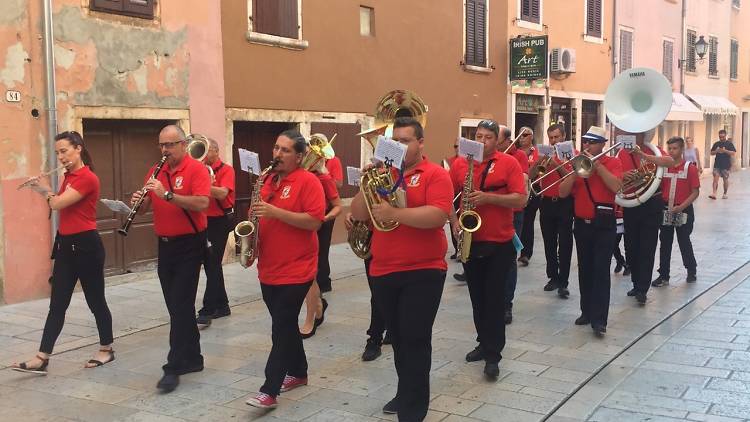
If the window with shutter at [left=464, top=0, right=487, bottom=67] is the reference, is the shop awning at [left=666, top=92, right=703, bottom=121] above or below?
below

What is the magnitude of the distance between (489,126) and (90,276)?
3172 millimetres

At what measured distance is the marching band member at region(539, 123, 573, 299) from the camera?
815 centimetres

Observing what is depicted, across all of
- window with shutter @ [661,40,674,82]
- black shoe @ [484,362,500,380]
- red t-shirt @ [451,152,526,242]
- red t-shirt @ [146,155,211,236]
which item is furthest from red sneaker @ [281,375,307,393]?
window with shutter @ [661,40,674,82]

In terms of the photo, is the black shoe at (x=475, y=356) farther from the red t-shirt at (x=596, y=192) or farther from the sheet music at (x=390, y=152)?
the sheet music at (x=390, y=152)

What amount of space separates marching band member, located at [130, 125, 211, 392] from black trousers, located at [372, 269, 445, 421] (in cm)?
159

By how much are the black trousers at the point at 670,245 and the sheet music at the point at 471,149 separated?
4.45 metres

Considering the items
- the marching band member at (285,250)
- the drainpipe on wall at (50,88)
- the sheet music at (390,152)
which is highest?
the drainpipe on wall at (50,88)

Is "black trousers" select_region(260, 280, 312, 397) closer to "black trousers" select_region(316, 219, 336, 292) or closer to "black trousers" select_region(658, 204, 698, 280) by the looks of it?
"black trousers" select_region(316, 219, 336, 292)

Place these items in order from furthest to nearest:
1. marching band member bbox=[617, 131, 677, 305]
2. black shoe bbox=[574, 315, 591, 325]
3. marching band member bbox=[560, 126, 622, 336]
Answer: marching band member bbox=[617, 131, 677, 305] → black shoe bbox=[574, 315, 591, 325] → marching band member bbox=[560, 126, 622, 336]

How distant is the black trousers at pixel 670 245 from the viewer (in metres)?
8.90

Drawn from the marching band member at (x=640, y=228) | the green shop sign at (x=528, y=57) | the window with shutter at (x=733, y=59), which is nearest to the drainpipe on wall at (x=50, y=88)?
the marching band member at (x=640, y=228)

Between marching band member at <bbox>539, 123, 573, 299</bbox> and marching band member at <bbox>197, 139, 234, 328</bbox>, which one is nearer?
marching band member at <bbox>197, 139, 234, 328</bbox>

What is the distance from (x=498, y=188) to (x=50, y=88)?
17.9 ft

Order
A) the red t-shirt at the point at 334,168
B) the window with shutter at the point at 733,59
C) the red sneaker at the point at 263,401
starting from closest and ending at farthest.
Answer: the red sneaker at the point at 263,401
the red t-shirt at the point at 334,168
the window with shutter at the point at 733,59
